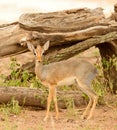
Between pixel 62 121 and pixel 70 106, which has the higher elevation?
pixel 70 106

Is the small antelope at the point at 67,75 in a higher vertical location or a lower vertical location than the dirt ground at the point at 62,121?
higher

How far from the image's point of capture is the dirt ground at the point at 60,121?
282 inches

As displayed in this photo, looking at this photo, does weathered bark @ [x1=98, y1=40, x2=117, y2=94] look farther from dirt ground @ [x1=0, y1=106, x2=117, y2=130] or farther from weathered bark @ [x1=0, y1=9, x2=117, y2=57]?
dirt ground @ [x1=0, y1=106, x2=117, y2=130]

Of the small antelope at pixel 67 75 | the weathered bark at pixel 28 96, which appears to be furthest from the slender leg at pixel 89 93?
the weathered bark at pixel 28 96

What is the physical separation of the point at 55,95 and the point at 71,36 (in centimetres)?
90

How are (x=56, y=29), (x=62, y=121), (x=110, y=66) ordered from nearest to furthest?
(x=62, y=121)
(x=56, y=29)
(x=110, y=66)

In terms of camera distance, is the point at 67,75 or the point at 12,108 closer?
the point at 67,75

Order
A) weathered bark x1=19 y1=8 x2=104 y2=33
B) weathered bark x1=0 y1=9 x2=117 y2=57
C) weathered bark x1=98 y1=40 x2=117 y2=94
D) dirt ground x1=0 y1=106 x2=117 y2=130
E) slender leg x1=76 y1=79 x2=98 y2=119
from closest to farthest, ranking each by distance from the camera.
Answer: dirt ground x1=0 y1=106 x2=117 y2=130 → slender leg x1=76 y1=79 x2=98 y2=119 → weathered bark x1=0 y1=9 x2=117 y2=57 → weathered bark x1=19 y1=8 x2=104 y2=33 → weathered bark x1=98 y1=40 x2=117 y2=94

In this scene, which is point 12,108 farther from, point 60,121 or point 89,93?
point 89,93

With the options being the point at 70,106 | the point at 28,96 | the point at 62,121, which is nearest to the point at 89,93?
the point at 70,106

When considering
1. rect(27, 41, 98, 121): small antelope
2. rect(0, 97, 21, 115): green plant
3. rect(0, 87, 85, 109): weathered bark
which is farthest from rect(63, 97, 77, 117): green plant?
rect(0, 97, 21, 115): green plant

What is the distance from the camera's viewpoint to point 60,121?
7.54m

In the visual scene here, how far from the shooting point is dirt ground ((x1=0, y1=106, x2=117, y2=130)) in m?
7.16

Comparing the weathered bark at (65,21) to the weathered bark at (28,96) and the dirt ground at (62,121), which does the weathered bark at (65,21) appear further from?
the dirt ground at (62,121)
